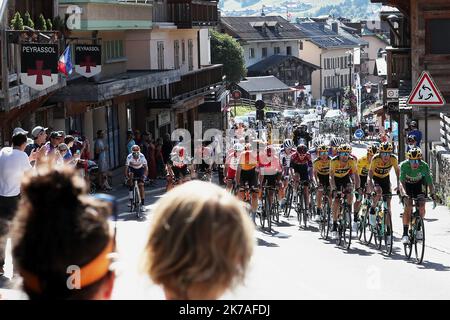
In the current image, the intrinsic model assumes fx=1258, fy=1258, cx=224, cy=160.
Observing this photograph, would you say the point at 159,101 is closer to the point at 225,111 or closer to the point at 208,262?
the point at 225,111

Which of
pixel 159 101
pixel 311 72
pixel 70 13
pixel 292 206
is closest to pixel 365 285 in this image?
pixel 292 206

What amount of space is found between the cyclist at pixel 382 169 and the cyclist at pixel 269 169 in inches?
168

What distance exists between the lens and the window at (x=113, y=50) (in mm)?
42531

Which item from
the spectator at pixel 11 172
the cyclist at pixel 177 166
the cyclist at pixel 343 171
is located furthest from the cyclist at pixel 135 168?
the spectator at pixel 11 172

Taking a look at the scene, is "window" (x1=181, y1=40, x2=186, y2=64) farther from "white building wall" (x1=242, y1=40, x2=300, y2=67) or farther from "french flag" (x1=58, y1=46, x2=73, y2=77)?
"white building wall" (x1=242, y1=40, x2=300, y2=67)

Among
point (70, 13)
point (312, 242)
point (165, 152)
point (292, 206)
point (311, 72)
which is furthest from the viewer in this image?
point (311, 72)

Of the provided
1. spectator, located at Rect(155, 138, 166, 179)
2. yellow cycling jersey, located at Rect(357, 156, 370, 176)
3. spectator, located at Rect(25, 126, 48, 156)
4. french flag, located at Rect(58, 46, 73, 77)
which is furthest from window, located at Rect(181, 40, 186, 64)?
spectator, located at Rect(25, 126, 48, 156)

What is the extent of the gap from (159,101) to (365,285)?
3180 centimetres

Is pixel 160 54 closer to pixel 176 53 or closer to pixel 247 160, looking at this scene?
pixel 176 53

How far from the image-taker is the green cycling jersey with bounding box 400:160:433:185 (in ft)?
57.3

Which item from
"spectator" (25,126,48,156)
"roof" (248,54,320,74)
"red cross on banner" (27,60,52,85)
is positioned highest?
"red cross on banner" (27,60,52,85)

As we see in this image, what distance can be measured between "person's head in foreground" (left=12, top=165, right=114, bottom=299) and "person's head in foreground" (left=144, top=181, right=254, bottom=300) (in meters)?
0.17

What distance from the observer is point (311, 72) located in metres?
142

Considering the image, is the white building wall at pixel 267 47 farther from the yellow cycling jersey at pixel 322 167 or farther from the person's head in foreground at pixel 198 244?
the person's head in foreground at pixel 198 244
